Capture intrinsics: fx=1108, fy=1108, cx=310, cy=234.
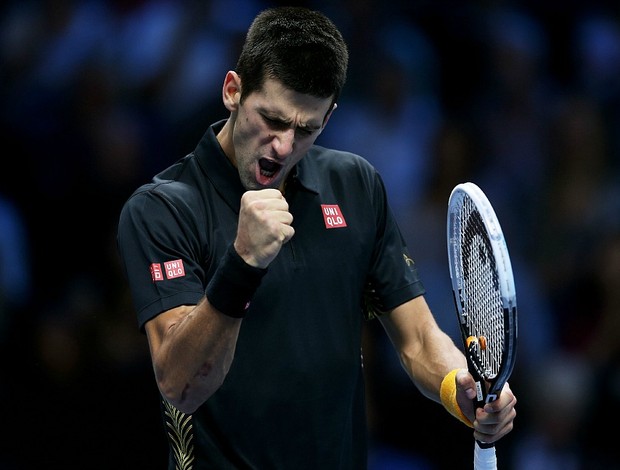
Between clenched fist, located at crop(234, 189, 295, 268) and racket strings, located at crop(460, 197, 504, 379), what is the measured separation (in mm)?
522

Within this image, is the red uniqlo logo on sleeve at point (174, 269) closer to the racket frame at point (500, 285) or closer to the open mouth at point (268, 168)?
the open mouth at point (268, 168)

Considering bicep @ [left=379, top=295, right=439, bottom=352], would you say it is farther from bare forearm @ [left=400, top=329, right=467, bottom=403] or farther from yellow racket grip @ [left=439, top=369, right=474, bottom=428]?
yellow racket grip @ [left=439, top=369, right=474, bottom=428]

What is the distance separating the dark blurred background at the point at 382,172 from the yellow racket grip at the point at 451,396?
6.82ft

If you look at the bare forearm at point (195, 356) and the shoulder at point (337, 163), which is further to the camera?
the shoulder at point (337, 163)

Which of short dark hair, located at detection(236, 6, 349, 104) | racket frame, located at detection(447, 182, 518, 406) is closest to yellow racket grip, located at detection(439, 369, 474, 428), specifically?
racket frame, located at detection(447, 182, 518, 406)

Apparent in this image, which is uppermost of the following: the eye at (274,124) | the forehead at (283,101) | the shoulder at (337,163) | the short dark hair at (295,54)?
the short dark hair at (295,54)

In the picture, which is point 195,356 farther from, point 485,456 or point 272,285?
point 485,456

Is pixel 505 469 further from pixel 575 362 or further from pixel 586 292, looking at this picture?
pixel 586 292

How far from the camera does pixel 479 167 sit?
6.70m

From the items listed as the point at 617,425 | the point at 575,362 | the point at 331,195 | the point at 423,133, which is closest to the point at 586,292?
the point at 575,362

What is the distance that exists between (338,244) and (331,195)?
0.56ft

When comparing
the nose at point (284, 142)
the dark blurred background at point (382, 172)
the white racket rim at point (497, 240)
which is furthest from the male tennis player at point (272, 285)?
the dark blurred background at point (382, 172)

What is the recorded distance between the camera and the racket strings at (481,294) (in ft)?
9.28

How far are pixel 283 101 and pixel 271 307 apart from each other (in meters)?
0.56
